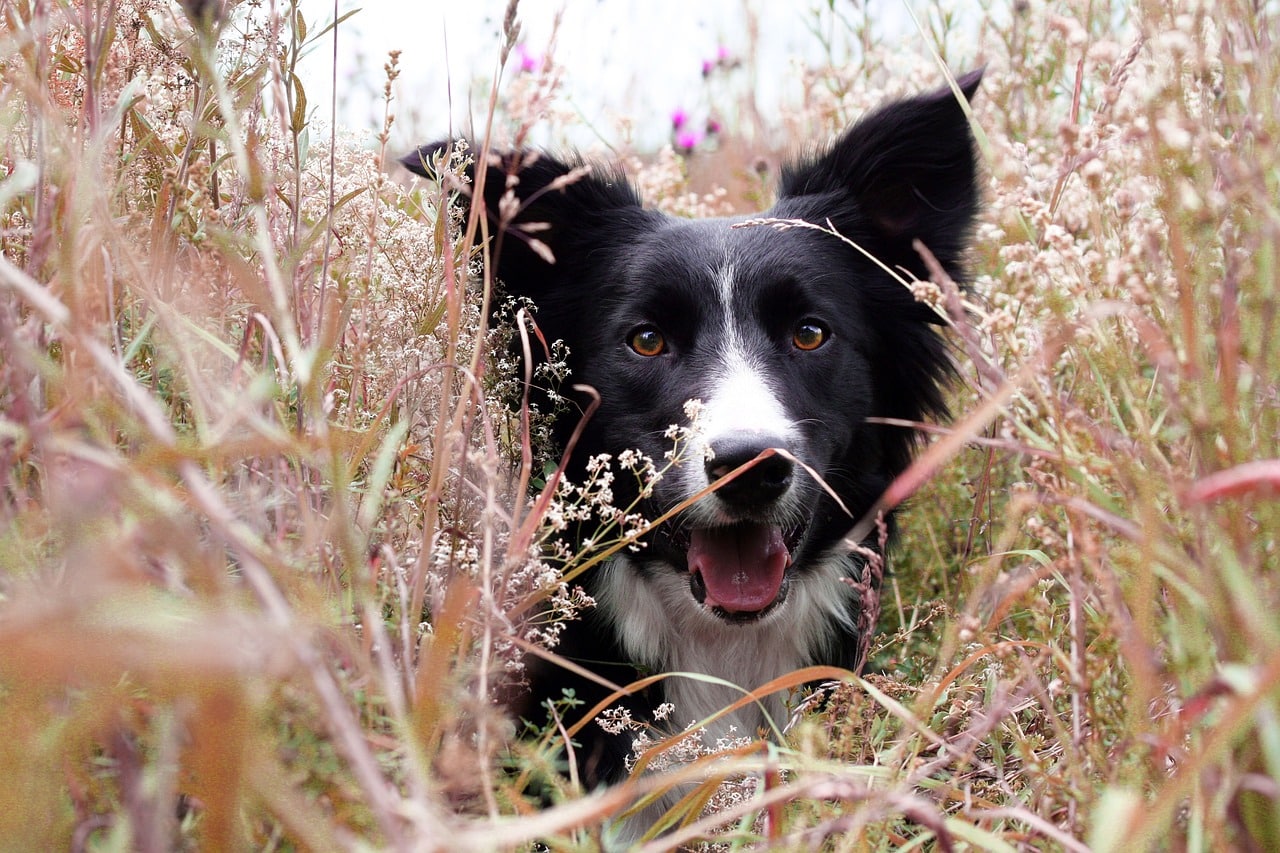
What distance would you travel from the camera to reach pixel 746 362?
9.70 feet

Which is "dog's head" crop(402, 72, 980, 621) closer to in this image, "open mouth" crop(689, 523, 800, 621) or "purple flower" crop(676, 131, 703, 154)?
"open mouth" crop(689, 523, 800, 621)

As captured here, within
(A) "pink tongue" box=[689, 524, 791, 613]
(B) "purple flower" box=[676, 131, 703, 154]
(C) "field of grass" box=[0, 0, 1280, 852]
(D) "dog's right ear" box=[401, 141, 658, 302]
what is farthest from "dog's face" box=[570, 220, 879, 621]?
(B) "purple flower" box=[676, 131, 703, 154]

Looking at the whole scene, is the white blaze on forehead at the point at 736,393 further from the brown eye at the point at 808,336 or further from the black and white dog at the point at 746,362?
the brown eye at the point at 808,336

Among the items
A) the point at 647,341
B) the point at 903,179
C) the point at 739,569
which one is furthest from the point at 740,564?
the point at 903,179

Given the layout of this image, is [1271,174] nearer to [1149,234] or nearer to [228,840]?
[1149,234]

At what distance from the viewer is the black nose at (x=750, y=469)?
7.96 feet

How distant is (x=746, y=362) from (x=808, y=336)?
11.3 inches

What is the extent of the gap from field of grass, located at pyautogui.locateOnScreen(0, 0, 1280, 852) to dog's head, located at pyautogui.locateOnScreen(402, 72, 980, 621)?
47cm

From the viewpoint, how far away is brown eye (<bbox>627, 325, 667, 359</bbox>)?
311 centimetres

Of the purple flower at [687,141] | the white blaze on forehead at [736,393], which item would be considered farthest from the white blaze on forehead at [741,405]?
the purple flower at [687,141]

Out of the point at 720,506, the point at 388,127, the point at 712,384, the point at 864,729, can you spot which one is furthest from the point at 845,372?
the point at 388,127

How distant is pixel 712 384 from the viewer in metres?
2.84

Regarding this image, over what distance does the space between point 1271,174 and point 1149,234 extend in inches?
7.1

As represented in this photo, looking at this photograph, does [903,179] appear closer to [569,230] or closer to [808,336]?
[808,336]
